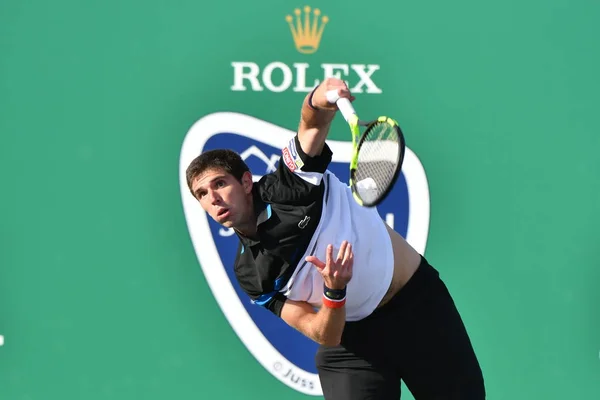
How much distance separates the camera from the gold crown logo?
2.88 meters

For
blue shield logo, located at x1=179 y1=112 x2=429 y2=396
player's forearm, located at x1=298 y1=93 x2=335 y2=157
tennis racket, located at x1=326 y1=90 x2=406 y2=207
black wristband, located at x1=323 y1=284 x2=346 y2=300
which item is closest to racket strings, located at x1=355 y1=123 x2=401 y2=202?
tennis racket, located at x1=326 y1=90 x2=406 y2=207

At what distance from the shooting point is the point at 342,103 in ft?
6.18

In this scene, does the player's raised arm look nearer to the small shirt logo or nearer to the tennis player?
the tennis player

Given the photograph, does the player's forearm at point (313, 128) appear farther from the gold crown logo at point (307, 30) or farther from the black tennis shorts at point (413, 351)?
the gold crown logo at point (307, 30)

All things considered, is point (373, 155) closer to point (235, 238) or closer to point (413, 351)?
point (413, 351)

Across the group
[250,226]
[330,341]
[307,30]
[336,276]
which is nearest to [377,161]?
[336,276]

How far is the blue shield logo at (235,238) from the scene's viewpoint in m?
2.90

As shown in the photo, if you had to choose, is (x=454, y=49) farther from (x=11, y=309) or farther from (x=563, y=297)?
(x=11, y=309)

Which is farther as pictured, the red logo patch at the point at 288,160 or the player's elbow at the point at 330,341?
the player's elbow at the point at 330,341

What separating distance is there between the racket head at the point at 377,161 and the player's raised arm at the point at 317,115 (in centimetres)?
10

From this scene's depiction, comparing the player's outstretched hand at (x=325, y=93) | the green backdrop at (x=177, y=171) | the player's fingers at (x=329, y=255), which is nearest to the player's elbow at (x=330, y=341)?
the player's fingers at (x=329, y=255)

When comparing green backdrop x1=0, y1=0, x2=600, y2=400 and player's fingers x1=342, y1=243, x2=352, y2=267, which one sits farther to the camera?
green backdrop x1=0, y1=0, x2=600, y2=400

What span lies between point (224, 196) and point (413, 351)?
710 mm

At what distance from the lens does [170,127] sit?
9.44 ft
